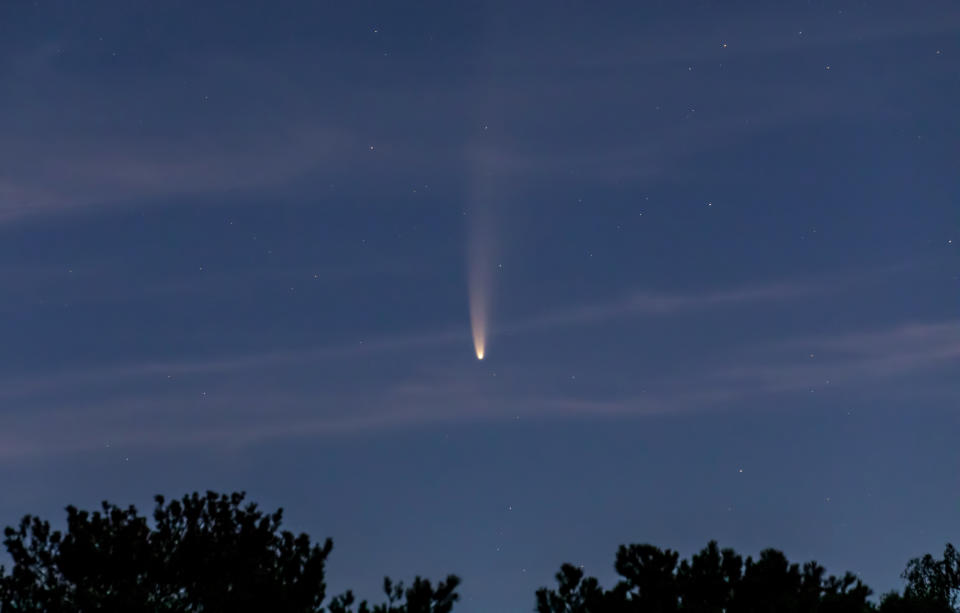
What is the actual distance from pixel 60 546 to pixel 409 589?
12688 mm

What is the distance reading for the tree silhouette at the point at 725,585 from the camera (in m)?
29.8

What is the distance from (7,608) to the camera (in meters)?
29.9

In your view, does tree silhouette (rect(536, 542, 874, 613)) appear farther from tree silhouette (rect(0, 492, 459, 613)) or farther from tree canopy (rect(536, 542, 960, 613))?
tree silhouette (rect(0, 492, 459, 613))

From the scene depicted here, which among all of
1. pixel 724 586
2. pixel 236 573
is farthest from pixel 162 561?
pixel 724 586

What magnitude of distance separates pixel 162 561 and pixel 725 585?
16.7m

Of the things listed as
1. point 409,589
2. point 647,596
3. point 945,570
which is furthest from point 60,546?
point 945,570

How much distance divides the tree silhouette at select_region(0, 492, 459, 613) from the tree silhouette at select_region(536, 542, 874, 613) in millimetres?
8999

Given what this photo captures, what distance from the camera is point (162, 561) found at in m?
31.1

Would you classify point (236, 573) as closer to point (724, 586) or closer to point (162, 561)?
point (162, 561)

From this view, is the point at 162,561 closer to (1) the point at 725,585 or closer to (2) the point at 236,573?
(2) the point at 236,573

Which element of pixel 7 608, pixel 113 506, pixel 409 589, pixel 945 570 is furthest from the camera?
pixel 945 570

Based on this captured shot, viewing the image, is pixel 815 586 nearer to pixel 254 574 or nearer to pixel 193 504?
pixel 254 574

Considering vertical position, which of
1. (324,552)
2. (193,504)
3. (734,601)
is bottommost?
(734,601)

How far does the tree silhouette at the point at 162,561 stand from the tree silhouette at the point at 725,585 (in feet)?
29.5
